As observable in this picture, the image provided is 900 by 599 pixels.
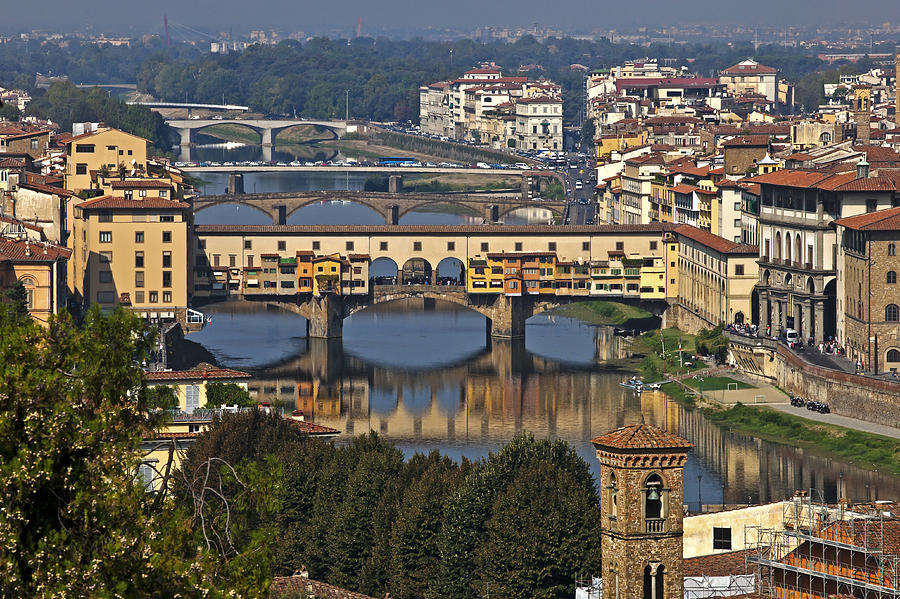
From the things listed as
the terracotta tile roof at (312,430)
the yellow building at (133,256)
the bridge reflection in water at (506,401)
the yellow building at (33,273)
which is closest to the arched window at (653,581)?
the terracotta tile roof at (312,430)

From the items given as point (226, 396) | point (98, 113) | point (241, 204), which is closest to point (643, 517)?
point (226, 396)

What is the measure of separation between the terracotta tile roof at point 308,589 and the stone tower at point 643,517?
13.2ft

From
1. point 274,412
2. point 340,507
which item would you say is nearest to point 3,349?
point 340,507

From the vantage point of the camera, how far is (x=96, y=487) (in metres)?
15.0

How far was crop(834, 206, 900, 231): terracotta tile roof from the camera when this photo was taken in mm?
48338

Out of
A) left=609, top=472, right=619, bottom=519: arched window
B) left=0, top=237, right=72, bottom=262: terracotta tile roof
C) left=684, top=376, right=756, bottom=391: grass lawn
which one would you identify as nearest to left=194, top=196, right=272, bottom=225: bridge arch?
left=0, top=237, right=72, bottom=262: terracotta tile roof

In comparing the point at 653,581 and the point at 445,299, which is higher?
the point at 445,299

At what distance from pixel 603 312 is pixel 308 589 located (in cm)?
4325

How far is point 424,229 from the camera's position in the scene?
66312mm

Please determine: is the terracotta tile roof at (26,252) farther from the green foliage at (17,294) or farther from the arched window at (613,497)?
the arched window at (613,497)

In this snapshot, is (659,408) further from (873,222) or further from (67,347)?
(67,347)

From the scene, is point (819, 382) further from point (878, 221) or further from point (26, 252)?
point (26, 252)

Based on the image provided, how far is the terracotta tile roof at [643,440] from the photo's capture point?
23062 millimetres

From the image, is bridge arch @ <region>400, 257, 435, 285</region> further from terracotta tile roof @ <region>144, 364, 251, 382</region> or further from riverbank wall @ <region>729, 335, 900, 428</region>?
terracotta tile roof @ <region>144, 364, 251, 382</region>
